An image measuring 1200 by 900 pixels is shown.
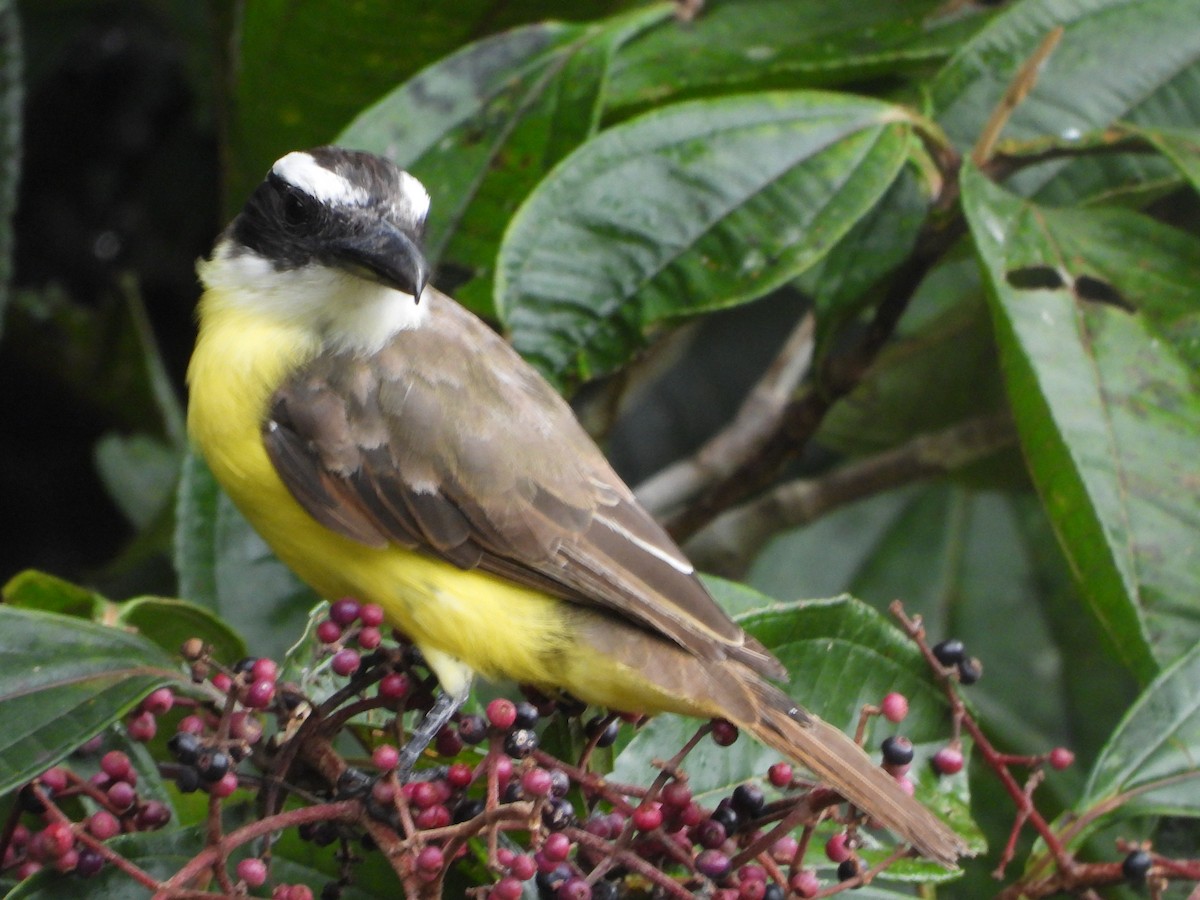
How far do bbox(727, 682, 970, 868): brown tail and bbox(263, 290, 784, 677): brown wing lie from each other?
0.38 feet

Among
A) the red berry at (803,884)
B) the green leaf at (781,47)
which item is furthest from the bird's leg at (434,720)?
the green leaf at (781,47)

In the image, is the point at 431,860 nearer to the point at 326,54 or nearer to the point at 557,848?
the point at 557,848

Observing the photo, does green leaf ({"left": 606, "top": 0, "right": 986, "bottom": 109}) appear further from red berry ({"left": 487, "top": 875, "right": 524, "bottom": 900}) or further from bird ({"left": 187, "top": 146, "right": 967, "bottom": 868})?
red berry ({"left": 487, "top": 875, "right": 524, "bottom": 900})

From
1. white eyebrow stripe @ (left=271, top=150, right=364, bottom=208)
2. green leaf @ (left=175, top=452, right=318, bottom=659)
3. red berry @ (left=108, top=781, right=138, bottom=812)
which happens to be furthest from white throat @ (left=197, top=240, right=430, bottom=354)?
red berry @ (left=108, top=781, right=138, bottom=812)

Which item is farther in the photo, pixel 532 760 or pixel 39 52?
pixel 39 52

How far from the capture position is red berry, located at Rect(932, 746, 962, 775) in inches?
73.5

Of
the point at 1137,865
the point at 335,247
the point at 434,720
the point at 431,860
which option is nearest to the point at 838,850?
the point at 1137,865

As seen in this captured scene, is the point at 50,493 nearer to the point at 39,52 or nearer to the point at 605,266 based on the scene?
the point at 39,52

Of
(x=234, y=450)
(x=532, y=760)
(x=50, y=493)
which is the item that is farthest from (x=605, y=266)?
(x=50, y=493)

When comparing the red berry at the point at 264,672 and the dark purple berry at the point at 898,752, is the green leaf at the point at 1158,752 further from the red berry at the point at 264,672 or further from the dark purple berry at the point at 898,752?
the red berry at the point at 264,672

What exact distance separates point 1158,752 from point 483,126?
1.46 m

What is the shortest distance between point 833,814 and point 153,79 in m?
3.14

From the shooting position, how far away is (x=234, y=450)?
6.86ft

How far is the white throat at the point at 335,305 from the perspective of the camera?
2.19 metres
